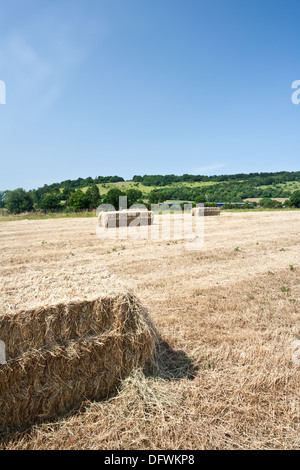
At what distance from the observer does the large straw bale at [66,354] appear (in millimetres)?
2887

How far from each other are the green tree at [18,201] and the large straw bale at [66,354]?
63944 mm

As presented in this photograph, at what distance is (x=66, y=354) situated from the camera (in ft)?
10.0

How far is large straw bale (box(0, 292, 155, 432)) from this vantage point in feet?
9.47

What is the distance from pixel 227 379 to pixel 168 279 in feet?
13.4

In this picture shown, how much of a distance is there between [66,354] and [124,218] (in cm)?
1776

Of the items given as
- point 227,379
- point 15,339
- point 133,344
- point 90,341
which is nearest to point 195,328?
point 227,379

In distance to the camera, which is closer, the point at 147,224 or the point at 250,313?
the point at 250,313

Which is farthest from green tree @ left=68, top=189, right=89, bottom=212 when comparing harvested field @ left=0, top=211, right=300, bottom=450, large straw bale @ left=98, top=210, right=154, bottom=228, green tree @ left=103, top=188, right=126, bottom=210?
harvested field @ left=0, top=211, right=300, bottom=450

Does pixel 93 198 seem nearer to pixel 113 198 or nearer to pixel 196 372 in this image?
pixel 113 198

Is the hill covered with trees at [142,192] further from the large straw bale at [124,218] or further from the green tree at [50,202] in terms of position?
the large straw bale at [124,218]

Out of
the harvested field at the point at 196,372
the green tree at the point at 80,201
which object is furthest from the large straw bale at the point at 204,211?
the green tree at the point at 80,201

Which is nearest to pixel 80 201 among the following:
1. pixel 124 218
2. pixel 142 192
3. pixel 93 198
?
pixel 93 198

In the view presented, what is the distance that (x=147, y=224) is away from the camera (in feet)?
70.8
